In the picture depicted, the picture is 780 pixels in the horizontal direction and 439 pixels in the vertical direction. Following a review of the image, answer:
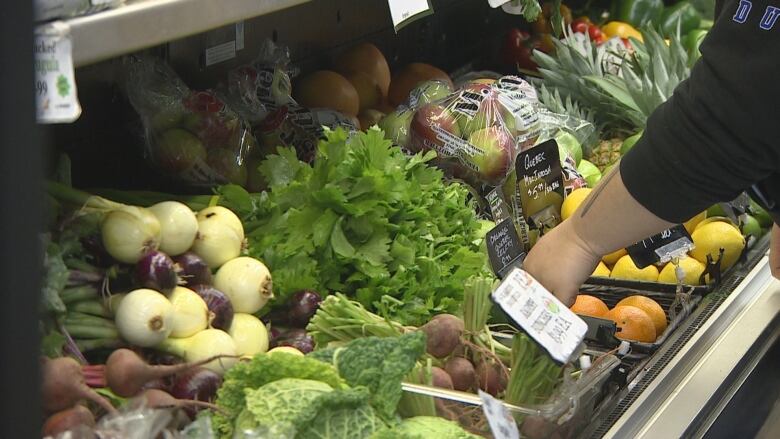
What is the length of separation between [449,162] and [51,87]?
5.55ft

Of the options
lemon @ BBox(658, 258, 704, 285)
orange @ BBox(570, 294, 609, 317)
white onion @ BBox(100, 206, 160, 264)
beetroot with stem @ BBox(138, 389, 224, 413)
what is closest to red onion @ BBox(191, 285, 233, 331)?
white onion @ BBox(100, 206, 160, 264)

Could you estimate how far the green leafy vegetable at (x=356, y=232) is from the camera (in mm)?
2025

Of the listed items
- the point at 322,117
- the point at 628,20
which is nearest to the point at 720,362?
the point at 322,117

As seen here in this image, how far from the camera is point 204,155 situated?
7.41 feet

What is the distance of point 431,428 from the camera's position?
1.60 metres

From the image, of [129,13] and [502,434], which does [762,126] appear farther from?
[129,13]

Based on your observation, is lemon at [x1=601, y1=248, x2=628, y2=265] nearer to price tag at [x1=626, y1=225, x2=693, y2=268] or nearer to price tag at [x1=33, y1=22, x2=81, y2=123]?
price tag at [x1=626, y1=225, x2=693, y2=268]

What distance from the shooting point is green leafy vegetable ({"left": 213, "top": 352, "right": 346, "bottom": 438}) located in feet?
5.16

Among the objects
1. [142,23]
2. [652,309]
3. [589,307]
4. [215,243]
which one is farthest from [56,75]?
[652,309]

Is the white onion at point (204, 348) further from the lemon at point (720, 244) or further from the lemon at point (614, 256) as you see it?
the lemon at point (720, 244)

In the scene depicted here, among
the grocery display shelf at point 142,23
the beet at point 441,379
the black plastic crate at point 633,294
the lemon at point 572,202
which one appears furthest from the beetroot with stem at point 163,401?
the lemon at point 572,202

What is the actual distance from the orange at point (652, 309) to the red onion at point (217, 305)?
1085 millimetres

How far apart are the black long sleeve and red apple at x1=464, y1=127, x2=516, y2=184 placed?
101cm

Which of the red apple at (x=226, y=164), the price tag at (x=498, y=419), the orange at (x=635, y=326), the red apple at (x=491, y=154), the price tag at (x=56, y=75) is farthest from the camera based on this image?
the red apple at (x=491, y=154)
